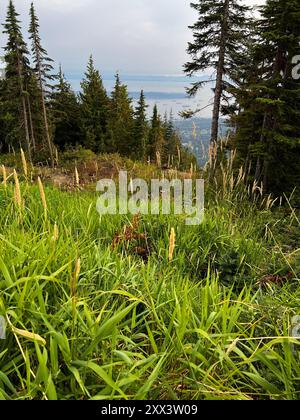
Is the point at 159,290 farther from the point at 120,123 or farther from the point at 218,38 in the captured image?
the point at 120,123

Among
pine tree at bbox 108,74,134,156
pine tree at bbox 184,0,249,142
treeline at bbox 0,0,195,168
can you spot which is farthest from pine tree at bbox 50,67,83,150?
Result: pine tree at bbox 184,0,249,142

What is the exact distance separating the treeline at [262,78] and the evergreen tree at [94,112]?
27743mm

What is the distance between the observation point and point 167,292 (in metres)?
2.70

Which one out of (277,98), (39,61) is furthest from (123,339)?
(39,61)

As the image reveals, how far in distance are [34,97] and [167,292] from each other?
3574cm

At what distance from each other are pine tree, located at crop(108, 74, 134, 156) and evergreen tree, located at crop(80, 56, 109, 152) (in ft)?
4.59

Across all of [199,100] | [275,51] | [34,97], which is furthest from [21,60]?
[275,51]

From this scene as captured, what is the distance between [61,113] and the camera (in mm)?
45875

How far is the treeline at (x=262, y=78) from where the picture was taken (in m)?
12.5

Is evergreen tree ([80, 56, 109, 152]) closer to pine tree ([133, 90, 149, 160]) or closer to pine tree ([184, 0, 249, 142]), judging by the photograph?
pine tree ([133, 90, 149, 160])

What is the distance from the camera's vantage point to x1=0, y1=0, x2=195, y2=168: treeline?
28062 mm

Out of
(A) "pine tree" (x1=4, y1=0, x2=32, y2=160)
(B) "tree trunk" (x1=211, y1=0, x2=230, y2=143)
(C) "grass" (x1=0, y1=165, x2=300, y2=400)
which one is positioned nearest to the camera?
(C) "grass" (x1=0, y1=165, x2=300, y2=400)
